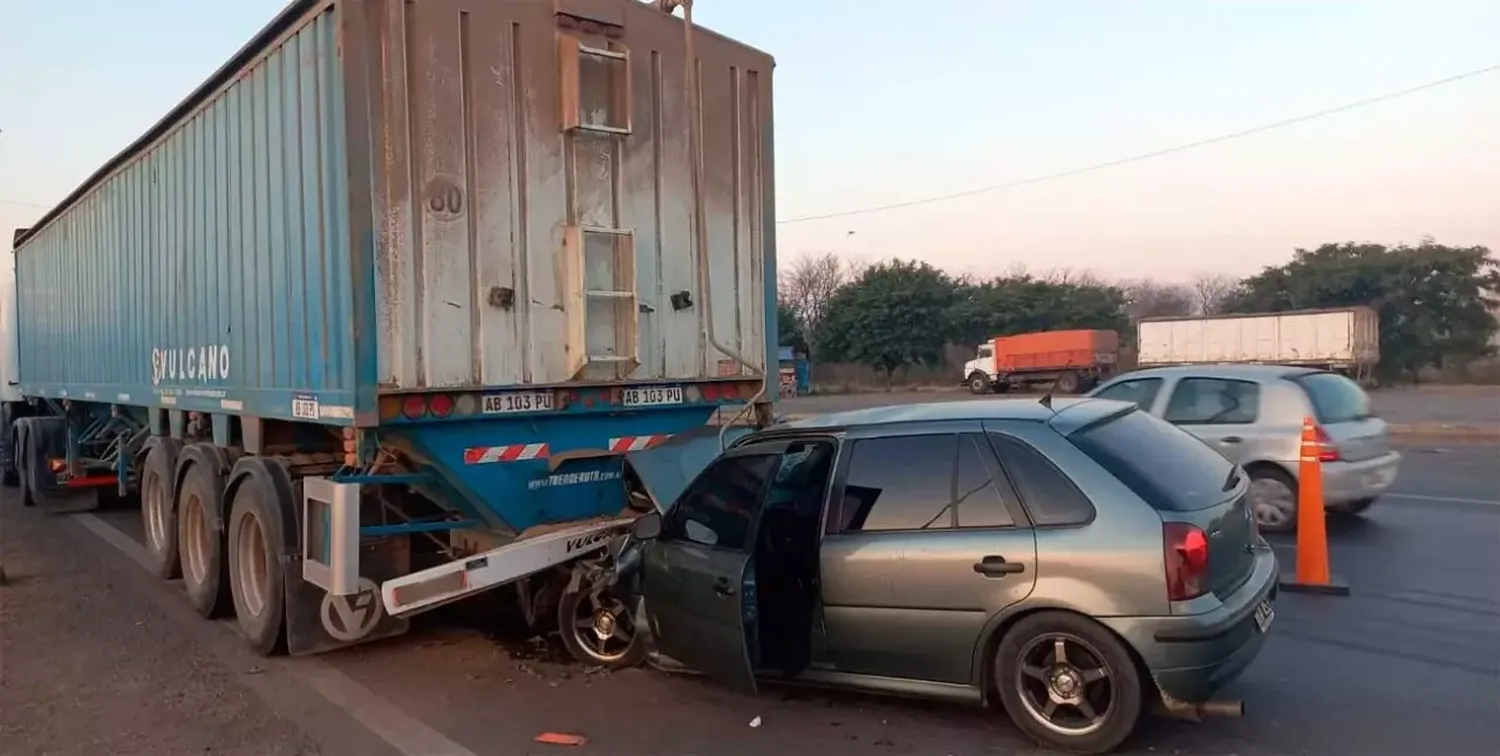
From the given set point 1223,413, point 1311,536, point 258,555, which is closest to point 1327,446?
point 1223,413

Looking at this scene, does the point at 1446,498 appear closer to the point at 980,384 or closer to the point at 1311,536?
the point at 1311,536

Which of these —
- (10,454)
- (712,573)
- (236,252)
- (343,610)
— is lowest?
(343,610)

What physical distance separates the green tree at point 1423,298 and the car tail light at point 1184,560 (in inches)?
1978

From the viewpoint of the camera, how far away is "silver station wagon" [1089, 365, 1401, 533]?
9266mm

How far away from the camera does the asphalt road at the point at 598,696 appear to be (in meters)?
4.79

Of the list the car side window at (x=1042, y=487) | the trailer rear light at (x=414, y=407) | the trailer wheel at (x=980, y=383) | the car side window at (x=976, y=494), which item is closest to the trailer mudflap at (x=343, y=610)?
the trailer rear light at (x=414, y=407)

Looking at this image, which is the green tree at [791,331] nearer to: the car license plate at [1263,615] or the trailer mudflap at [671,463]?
the trailer mudflap at [671,463]

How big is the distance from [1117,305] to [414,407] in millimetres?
57041

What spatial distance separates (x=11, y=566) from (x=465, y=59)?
7.33 m

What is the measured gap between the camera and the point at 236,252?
7656mm

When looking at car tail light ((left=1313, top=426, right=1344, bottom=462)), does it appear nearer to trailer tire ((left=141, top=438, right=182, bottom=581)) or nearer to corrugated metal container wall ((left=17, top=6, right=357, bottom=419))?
corrugated metal container wall ((left=17, top=6, right=357, bottom=419))

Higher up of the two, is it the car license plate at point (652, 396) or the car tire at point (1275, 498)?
the car license plate at point (652, 396)

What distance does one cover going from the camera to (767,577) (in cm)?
520

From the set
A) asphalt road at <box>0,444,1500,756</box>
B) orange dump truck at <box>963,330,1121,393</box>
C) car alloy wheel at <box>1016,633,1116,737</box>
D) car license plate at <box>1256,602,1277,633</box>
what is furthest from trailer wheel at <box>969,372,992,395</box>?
car alloy wheel at <box>1016,633,1116,737</box>
